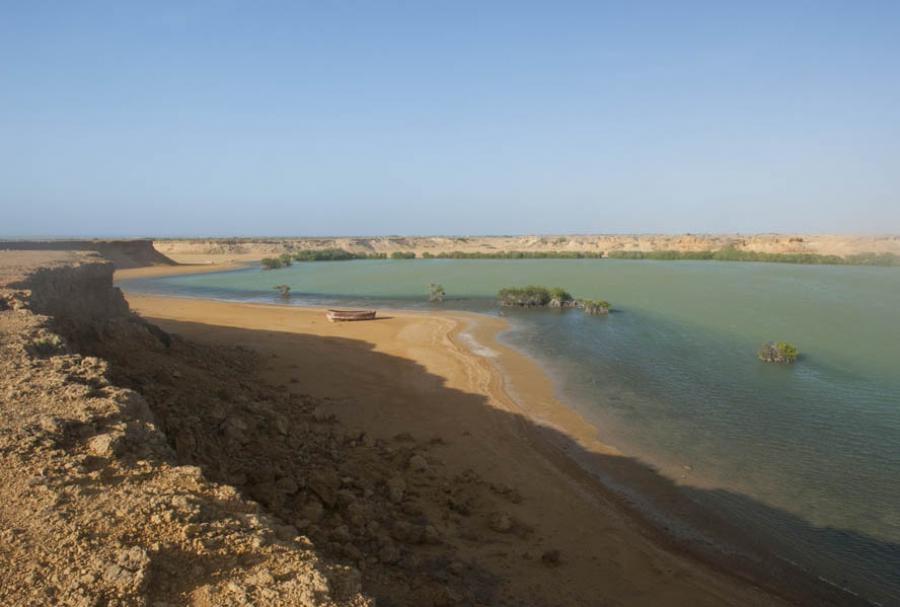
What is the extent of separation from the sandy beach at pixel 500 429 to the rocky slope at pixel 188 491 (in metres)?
0.42

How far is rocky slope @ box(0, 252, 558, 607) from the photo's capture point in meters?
3.00

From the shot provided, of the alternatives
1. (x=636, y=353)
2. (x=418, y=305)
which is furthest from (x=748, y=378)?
(x=418, y=305)

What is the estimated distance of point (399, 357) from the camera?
669 inches

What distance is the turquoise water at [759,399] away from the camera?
789cm

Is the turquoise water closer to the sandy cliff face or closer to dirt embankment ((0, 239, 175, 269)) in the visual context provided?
the sandy cliff face

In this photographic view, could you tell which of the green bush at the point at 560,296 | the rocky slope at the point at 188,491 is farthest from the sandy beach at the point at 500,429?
the green bush at the point at 560,296

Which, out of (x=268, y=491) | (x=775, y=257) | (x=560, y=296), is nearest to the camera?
(x=268, y=491)

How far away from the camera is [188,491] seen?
3.79 m

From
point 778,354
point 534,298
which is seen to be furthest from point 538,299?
point 778,354

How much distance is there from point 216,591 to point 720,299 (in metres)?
34.6

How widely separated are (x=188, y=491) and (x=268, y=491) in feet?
6.97

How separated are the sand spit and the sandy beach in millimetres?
42

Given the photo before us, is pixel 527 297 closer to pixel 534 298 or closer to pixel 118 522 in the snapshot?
pixel 534 298

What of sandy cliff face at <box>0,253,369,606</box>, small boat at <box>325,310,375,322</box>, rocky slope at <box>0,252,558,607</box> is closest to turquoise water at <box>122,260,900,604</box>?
rocky slope at <box>0,252,558,607</box>
